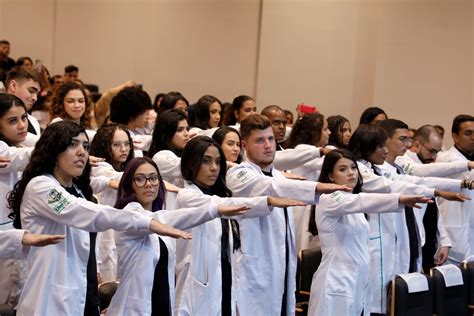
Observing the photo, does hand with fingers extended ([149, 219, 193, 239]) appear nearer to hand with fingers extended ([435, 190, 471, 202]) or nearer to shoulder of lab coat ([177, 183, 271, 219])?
shoulder of lab coat ([177, 183, 271, 219])

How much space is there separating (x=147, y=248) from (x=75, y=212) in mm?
566

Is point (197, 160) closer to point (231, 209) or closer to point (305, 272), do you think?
point (231, 209)

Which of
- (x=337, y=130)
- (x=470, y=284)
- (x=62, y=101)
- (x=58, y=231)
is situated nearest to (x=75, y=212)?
(x=58, y=231)

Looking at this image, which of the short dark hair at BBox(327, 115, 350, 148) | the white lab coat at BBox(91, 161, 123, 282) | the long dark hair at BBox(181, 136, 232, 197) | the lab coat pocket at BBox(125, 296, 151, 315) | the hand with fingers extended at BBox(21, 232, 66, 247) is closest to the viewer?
the hand with fingers extended at BBox(21, 232, 66, 247)

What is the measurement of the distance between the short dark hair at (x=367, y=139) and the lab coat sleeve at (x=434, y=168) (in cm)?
77

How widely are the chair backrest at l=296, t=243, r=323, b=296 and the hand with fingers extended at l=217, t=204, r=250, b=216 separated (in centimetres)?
200

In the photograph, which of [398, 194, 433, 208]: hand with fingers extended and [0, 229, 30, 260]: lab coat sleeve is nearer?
[0, 229, 30, 260]: lab coat sleeve

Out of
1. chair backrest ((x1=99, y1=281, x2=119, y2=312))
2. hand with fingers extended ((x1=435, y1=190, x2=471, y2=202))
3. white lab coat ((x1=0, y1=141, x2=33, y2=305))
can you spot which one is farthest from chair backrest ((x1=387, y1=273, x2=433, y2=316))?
white lab coat ((x1=0, y1=141, x2=33, y2=305))

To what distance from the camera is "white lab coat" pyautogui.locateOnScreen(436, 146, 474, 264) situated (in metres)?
8.07

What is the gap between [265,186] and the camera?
5.79 m

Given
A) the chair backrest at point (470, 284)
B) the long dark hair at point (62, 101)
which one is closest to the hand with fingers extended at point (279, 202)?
the long dark hair at point (62, 101)

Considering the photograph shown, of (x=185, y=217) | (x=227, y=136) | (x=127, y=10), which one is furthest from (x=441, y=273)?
(x=127, y=10)

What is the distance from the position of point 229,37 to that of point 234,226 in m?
8.01

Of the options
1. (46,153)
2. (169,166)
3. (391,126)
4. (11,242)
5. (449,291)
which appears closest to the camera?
(11,242)
